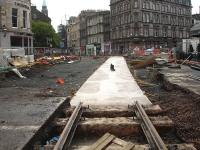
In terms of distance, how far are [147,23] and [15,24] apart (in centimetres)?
6049

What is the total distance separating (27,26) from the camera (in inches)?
1663

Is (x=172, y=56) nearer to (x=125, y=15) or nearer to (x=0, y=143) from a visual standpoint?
(x=0, y=143)

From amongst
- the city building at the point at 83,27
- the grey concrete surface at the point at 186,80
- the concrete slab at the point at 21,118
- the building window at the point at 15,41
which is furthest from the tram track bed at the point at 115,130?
the city building at the point at 83,27

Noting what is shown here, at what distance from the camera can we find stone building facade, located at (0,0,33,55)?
37.1 metres

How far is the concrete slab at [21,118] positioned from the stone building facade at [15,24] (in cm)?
2689

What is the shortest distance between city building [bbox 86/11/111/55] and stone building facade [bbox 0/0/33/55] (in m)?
65.6

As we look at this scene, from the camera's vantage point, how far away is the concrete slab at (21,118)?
6.18m

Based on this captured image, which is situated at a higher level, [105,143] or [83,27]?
[83,27]

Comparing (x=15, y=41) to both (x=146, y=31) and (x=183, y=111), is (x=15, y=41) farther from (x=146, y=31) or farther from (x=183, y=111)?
(x=146, y=31)

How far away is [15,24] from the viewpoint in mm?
39500

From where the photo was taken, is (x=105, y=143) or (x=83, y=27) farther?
(x=83, y=27)

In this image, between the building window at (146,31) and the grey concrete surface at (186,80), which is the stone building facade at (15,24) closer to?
the grey concrete surface at (186,80)

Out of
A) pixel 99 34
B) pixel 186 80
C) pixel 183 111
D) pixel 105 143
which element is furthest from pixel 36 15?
pixel 105 143

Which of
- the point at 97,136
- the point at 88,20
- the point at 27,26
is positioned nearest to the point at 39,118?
the point at 97,136
